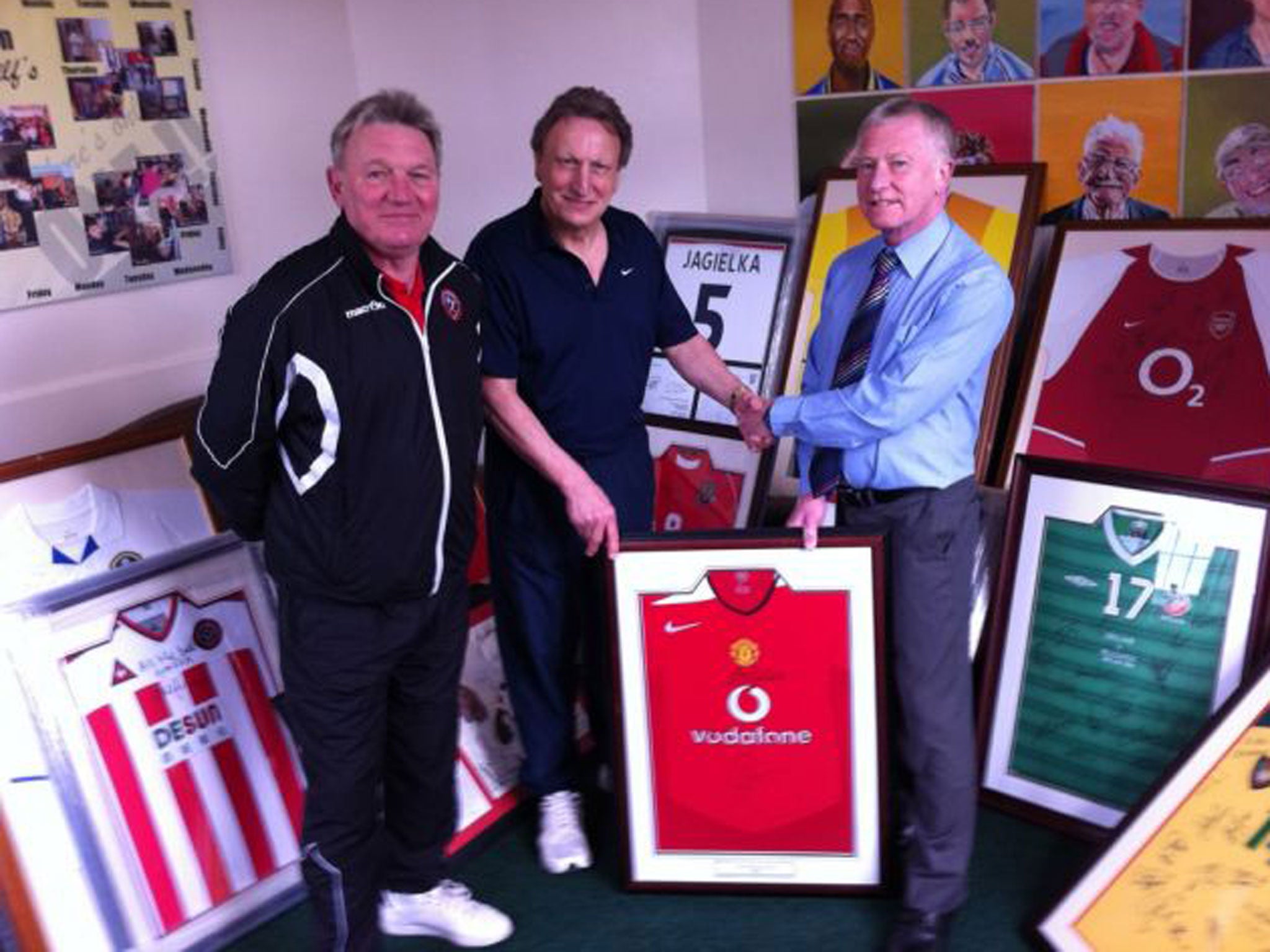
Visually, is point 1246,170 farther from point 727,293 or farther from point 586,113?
point 586,113

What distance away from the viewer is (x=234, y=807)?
2.55 m

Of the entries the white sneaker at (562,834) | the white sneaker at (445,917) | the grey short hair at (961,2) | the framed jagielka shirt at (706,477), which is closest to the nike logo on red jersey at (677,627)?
the white sneaker at (562,834)

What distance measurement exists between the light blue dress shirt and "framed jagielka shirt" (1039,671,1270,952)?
27.4 inches

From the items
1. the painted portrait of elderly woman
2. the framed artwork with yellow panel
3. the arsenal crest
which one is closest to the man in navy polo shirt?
the framed artwork with yellow panel

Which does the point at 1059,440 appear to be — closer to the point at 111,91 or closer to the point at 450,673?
the point at 450,673

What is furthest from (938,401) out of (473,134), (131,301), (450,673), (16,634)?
(473,134)

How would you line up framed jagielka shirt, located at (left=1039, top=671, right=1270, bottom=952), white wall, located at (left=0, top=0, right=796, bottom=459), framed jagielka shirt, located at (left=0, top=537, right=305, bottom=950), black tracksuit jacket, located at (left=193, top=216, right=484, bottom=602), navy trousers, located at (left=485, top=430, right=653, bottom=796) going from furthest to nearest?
white wall, located at (left=0, top=0, right=796, bottom=459)
navy trousers, located at (left=485, top=430, right=653, bottom=796)
framed jagielka shirt, located at (left=0, top=537, right=305, bottom=950)
framed jagielka shirt, located at (left=1039, top=671, right=1270, bottom=952)
black tracksuit jacket, located at (left=193, top=216, right=484, bottom=602)

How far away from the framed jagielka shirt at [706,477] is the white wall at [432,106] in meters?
0.78

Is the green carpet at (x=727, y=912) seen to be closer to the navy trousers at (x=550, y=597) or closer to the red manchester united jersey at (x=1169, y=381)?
the navy trousers at (x=550, y=597)

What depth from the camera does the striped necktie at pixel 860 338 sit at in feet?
7.11

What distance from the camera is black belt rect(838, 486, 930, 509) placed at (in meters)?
2.20

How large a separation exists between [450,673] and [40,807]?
777 millimetres

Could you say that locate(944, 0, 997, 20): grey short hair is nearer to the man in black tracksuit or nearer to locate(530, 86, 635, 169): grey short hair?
locate(530, 86, 635, 169): grey short hair

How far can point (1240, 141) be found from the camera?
10.1ft
